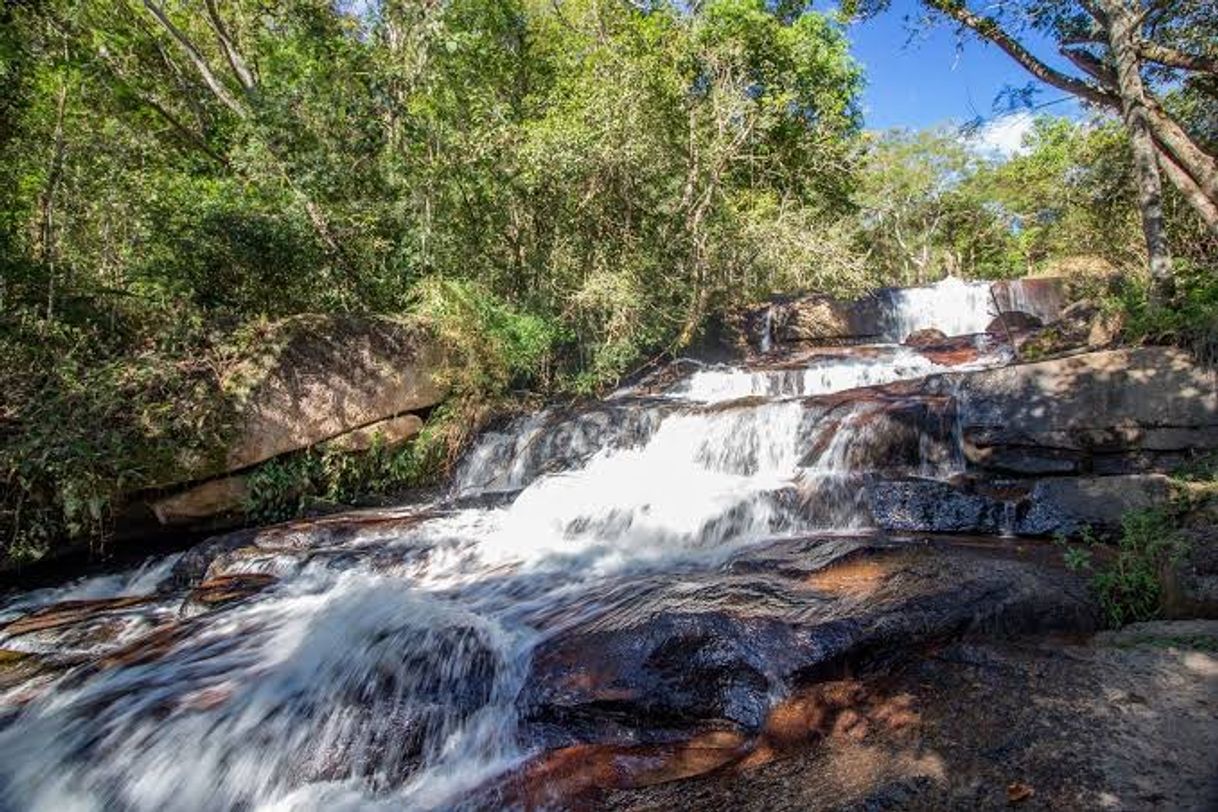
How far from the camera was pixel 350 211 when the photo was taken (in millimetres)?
9188

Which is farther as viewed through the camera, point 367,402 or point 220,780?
point 367,402

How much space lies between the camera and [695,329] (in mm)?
12586

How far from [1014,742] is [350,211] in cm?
955

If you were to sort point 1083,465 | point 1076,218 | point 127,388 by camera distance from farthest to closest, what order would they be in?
point 1076,218, point 127,388, point 1083,465

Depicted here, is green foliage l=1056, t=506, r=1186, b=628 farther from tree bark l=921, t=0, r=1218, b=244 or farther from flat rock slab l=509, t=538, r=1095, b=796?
tree bark l=921, t=0, r=1218, b=244

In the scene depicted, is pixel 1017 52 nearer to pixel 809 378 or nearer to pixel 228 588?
pixel 809 378

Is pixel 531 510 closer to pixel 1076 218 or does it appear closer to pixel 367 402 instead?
pixel 367 402

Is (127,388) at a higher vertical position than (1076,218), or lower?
lower

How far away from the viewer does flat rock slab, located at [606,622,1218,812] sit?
2150mm

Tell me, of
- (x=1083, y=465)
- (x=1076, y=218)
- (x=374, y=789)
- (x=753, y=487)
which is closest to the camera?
(x=374, y=789)

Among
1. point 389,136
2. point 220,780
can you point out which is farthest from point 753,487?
point 389,136

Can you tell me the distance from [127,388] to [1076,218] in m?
18.1

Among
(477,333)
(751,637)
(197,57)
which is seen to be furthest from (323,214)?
(751,637)

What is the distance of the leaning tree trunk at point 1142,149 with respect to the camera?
645 centimetres
